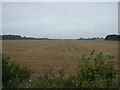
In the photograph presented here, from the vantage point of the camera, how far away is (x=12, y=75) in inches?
225

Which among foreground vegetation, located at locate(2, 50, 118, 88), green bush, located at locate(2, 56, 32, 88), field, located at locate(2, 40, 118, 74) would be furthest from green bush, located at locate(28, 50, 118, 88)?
field, located at locate(2, 40, 118, 74)

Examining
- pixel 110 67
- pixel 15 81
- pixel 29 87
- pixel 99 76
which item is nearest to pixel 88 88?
pixel 99 76

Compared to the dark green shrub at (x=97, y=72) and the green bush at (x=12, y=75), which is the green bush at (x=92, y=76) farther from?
the green bush at (x=12, y=75)

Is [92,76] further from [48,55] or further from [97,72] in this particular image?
[48,55]

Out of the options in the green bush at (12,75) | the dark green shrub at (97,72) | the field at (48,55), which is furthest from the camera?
the field at (48,55)

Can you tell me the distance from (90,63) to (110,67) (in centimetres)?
52

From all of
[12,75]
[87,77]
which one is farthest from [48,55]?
[87,77]

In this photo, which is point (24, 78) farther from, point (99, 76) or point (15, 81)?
point (99, 76)

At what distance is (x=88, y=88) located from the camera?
5016 millimetres

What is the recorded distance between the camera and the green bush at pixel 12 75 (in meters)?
5.40

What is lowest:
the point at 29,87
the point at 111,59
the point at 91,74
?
the point at 29,87

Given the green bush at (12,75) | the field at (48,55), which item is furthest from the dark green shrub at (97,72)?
the field at (48,55)

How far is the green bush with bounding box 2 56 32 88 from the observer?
5402mm

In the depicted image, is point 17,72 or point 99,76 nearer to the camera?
point 99,76
